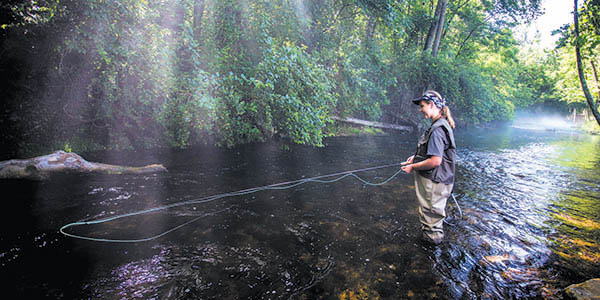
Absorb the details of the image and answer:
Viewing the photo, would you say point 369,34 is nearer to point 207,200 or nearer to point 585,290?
point 207,200

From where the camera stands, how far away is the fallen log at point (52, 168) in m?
5.86

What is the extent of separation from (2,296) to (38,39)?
8276 millimetres

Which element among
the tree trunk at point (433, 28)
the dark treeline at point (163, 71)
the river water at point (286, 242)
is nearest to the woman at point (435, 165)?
the river water at point (286, 242)

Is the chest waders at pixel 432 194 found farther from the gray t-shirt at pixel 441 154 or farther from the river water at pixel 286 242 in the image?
the river water at pixel 286 242

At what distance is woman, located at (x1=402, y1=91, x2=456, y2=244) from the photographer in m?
3.46

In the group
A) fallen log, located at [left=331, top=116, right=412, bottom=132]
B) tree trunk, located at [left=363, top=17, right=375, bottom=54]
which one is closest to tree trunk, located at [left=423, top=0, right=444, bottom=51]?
tree trunk, located at [left=363, top=17, right=375, bottom=54]

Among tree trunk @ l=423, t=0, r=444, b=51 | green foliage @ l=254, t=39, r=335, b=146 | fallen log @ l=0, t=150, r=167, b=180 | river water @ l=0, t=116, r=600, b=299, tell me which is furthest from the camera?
tree trunk @ l=423, t=0, r=444, b=51

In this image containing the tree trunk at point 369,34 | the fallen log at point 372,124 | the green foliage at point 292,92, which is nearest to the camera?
the green foliage at point 292,92

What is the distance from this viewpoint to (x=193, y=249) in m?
3.44

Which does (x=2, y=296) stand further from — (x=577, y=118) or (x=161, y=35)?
(x=577, y=118)

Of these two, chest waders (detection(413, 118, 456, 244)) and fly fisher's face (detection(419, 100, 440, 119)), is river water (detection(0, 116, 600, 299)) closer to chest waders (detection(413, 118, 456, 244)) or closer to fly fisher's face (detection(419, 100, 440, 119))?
chest waders (detection(413, 118, 456, 244))

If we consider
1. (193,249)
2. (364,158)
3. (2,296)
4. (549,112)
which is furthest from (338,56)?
(549,112)

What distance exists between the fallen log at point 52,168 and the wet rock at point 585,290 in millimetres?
8129

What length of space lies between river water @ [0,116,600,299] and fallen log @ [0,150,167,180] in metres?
0.32
